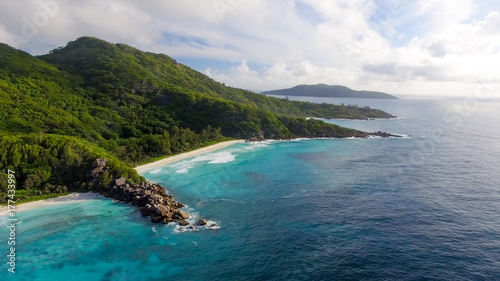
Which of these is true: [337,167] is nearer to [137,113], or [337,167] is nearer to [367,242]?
[367,242]

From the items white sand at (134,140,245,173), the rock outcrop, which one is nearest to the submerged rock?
the rock outcrop

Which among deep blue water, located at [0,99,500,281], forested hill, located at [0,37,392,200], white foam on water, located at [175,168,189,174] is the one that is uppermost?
forested hill, located at [0,37,392,200]

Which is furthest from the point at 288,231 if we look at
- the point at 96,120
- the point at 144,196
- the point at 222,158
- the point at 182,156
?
the point at 96,120

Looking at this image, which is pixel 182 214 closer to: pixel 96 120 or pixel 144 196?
pixel 144 196

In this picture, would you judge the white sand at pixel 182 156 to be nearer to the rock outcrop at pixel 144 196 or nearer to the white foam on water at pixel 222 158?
the white foam on water at pixel 222 158

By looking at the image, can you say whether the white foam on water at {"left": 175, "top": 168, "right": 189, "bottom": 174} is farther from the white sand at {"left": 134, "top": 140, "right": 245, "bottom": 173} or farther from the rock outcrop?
the rock outcrop

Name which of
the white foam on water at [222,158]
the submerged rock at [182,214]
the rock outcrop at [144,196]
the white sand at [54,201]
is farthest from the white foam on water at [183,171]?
the submerged rock at [182,214]

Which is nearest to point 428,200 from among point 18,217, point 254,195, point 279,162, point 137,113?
point 254,195
